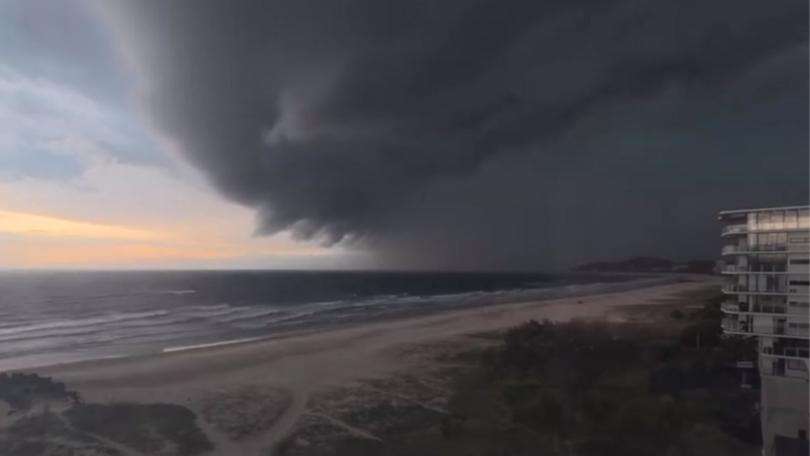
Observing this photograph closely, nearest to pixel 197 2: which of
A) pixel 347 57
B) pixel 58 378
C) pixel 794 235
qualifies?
pixel 347 57

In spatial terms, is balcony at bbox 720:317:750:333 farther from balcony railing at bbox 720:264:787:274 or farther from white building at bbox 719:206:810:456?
balcony railing at bbox 720:264:787:274

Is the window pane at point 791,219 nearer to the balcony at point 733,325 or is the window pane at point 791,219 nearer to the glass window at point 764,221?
the glass window at point 764,221

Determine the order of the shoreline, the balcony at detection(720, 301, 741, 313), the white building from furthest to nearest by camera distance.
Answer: the shoreline, the balcony at detection(720, 301, 741, 313), the white building

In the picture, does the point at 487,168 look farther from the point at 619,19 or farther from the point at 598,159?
the point at 619,19

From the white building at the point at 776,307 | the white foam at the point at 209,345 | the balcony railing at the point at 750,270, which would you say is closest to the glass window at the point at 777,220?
the white building at the point at 776,307

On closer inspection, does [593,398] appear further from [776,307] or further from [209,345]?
[209,345]

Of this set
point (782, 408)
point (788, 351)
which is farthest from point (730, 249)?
point (782, 408)

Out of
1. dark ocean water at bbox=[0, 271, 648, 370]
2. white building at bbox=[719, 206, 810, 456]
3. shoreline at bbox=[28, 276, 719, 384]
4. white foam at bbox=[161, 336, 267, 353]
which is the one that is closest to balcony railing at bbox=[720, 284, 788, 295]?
white building at bbox=[719, 206, 810, 456]
